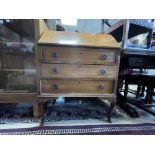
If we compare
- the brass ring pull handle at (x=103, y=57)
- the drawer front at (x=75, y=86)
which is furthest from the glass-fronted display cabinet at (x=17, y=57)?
the brass ring pull handle at (x=103, y=57)

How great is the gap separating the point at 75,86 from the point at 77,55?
0.25 metres

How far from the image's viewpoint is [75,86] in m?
1.08

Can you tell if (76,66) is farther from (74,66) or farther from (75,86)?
(75,86)

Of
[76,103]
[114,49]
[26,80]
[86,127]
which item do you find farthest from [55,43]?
[76,103]

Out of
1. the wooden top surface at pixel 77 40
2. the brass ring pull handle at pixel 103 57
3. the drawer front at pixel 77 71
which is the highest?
the wooden top surface at pixel 77 40

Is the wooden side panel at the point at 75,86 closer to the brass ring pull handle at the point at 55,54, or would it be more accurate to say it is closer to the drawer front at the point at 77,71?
the drawer front at the point at 77,71

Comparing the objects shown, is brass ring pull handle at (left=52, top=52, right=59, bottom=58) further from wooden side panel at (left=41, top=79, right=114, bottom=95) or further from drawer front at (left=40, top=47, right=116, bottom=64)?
wooden side panel at (left=41, top=79, right=114, bottom=95)

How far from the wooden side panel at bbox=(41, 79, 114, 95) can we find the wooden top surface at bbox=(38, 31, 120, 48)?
29 centimetres

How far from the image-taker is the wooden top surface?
3.31 ft

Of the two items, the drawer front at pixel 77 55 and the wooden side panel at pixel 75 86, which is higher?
the drawer front at pixel 77 55

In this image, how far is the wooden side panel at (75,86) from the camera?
1.06 m

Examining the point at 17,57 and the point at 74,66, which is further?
the point at 17,57

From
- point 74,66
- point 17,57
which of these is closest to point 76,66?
point 74,66

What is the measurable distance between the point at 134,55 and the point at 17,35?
1.25 metres
